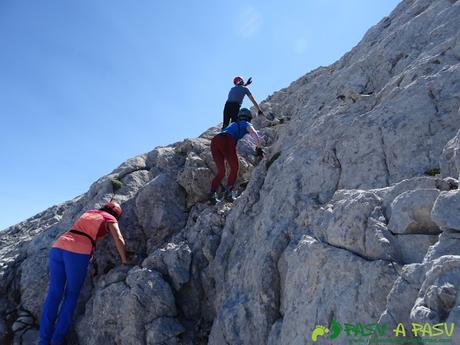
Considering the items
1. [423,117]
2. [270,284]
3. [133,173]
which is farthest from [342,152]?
[133,173]

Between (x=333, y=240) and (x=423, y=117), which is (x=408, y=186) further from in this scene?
(x=423, y=117)

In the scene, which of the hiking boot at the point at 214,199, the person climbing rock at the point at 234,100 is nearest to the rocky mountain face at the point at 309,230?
the hiking boot at the point at 214,199

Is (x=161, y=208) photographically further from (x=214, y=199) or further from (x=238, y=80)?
(x=238, y=80)

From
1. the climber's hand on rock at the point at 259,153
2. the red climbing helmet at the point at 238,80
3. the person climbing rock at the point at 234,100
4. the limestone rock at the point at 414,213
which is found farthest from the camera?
the red climbing helmet at the point at 238,80

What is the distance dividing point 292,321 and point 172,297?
236 inches

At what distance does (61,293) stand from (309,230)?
9.33 meters

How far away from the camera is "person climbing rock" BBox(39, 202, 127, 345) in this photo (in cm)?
1296

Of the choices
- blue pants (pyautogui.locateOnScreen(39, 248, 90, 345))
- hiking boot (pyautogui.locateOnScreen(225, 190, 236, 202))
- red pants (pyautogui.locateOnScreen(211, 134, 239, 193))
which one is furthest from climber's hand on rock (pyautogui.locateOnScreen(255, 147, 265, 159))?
blue pants (pyautogui.locateOnScreen(39, 248, 90, 345))

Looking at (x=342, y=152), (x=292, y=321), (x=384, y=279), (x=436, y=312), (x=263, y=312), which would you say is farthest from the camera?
(x=342, y=152)

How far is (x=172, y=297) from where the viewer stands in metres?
13.5

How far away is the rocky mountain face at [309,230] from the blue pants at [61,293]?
1168mm

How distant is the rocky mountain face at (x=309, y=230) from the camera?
24.3ft

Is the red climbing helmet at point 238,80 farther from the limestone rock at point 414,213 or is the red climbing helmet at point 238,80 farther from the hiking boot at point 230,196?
the limestone rock at point 414,213

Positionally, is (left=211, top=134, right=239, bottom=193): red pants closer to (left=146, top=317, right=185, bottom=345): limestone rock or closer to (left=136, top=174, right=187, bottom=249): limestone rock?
(left=136, top=174, right=187, bottom=249): limestone rock
